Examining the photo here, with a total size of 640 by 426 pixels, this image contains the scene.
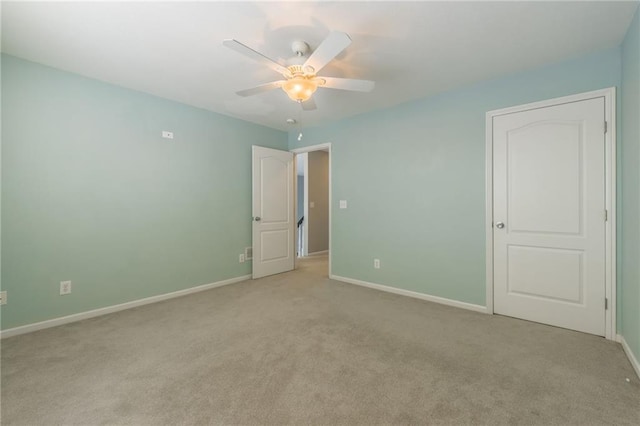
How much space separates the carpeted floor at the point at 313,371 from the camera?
1.46 meters

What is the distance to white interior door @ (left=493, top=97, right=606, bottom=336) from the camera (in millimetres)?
2305

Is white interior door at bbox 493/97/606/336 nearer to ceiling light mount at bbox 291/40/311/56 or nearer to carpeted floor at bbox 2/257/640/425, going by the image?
carpeted floor at bbox 2/257/640/425

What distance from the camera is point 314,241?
640cm

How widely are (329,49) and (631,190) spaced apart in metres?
2.36

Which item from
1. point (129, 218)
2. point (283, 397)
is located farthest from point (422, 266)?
point (129, 218)

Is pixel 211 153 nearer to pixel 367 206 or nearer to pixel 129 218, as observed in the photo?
pixel 129 218

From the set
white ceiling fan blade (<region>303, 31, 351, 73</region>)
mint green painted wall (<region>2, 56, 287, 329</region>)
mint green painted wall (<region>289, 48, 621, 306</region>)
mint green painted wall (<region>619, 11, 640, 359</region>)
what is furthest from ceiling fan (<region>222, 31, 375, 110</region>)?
mint green painted wall (<region>619, 11, 640, 359</region>)

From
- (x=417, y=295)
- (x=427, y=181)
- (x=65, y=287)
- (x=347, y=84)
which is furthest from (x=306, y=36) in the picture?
(x=65, y=287)

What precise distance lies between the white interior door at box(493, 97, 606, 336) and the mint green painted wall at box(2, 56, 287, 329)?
3.43m

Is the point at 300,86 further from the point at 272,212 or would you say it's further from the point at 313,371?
the point at 272,212

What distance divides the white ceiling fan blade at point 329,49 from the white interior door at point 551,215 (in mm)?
2014

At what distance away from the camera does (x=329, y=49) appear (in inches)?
66.6

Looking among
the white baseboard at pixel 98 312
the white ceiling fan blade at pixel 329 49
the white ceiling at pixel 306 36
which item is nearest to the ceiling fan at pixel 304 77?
the white ceiling fan blade at pixel 329 49

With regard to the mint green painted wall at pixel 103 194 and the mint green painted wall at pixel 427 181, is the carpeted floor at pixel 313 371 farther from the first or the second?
the mint green painted wall at pixel 427 181
